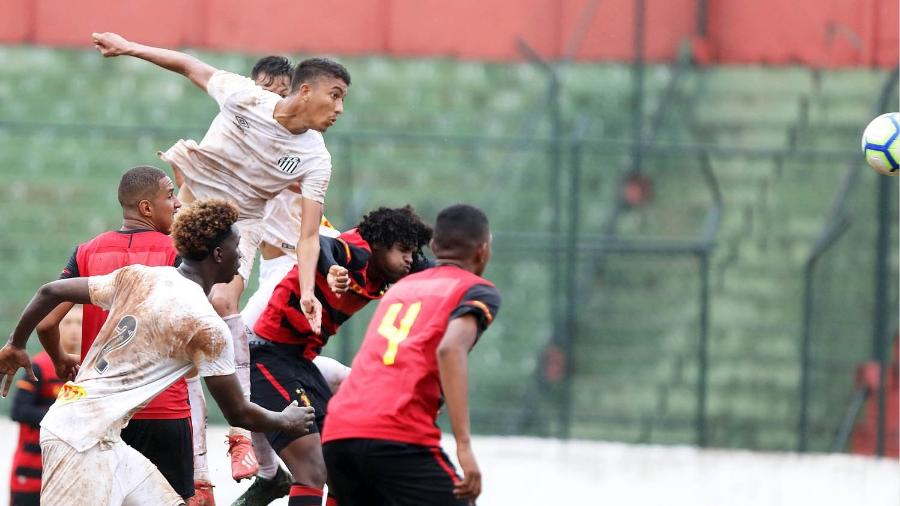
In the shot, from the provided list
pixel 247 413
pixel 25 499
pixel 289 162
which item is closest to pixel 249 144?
pixel 289 162

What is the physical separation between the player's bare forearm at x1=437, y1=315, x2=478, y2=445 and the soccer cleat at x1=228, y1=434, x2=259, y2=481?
2478mm

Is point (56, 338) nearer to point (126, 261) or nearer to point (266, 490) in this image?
point (126, 261)

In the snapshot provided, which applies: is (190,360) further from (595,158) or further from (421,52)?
(421,52)

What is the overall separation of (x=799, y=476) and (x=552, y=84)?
17.1 feet

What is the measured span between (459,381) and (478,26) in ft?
39.6

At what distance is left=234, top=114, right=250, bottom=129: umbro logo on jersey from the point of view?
8.16m

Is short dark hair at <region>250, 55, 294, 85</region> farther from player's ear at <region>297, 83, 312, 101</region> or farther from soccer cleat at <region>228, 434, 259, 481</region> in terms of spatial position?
soccer cleat at <region>228, 434, 259, 481</region>

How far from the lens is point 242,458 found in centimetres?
805

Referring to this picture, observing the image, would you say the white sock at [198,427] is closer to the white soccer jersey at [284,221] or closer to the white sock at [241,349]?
the white sock at [241,349]

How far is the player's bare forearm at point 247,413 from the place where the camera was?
623 cm

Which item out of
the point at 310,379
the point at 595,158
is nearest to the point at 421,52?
the point at 595,158

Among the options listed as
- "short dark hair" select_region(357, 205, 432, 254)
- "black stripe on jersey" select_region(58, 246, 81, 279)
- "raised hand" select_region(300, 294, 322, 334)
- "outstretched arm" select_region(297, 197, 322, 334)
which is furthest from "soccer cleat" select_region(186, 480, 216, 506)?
"short dark hair" select_region(357, 205, 432, 254)

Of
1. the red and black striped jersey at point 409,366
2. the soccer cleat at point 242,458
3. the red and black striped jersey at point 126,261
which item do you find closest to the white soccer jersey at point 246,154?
the red and black striped jersey at point 126,261

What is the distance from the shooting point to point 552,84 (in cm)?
1631
